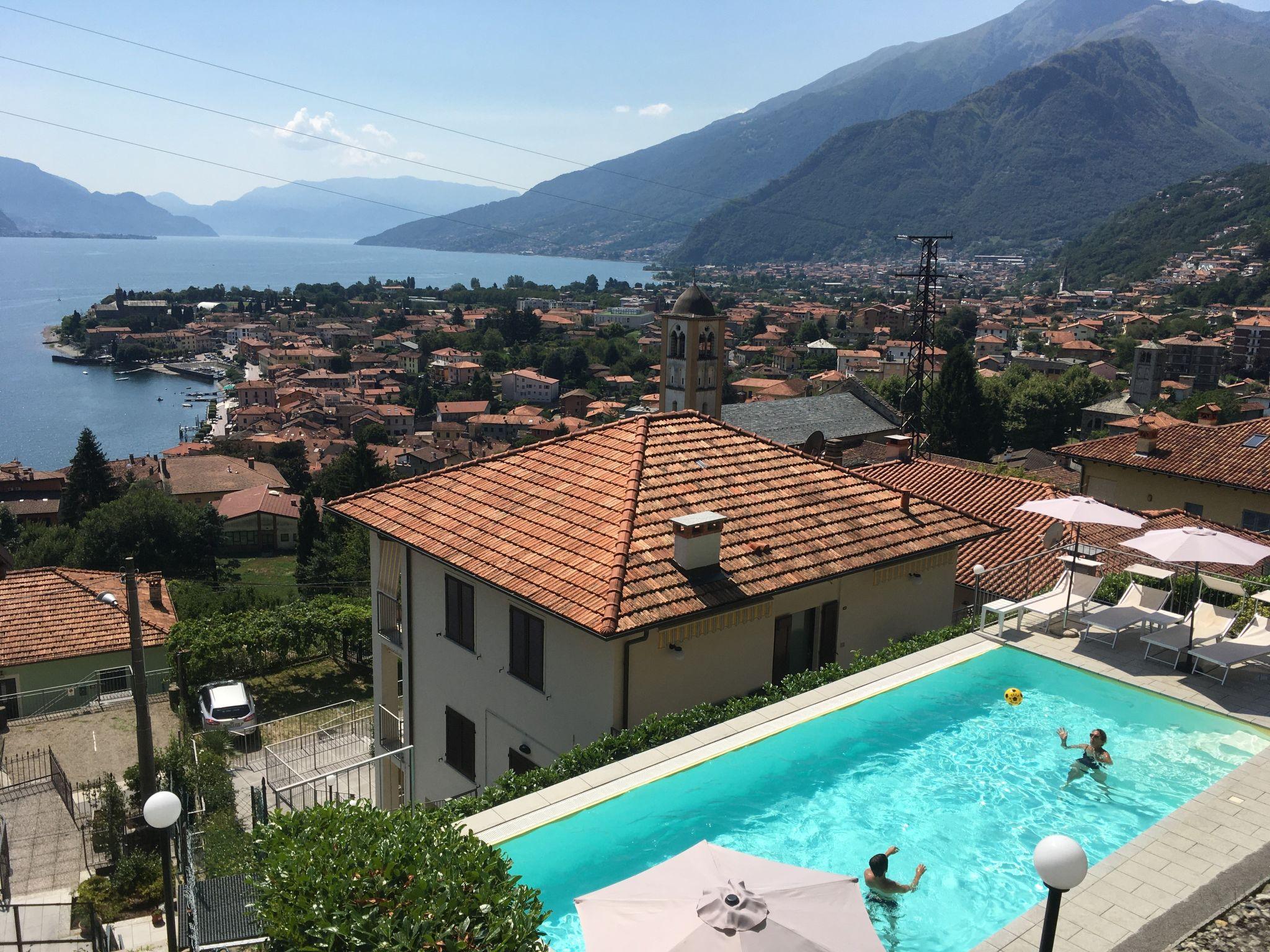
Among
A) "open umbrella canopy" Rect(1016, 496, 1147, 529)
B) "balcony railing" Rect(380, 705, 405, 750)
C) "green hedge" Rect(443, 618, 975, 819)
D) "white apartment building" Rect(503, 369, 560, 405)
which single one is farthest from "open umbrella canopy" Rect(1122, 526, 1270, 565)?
"white apartment building" Rect(503, 369, 560, 405)

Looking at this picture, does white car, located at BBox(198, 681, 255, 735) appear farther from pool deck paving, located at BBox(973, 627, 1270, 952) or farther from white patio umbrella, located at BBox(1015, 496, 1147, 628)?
pool deck paving, located at BBox(973, 627, 1270, 952)

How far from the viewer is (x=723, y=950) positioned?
15.6 feet

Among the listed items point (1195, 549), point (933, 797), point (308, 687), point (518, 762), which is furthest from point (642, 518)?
point (308, 687)

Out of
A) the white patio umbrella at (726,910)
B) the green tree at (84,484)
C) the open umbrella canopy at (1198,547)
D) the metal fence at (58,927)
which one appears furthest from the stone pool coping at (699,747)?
the green tree at (84,484)

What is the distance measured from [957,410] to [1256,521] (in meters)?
39.6

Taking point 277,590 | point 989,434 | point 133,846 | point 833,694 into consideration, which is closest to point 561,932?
point 833,694

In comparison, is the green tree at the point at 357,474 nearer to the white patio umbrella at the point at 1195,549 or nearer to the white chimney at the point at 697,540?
the white chimney at the point at 697,540

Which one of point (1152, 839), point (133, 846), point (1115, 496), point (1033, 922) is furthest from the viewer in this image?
point (1115, 496)

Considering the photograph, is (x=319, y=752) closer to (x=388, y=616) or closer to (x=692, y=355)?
(x=388, y=616)

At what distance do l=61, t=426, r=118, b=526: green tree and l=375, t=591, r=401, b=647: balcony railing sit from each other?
66368 millimetres

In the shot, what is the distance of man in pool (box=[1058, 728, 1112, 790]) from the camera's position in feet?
29.1

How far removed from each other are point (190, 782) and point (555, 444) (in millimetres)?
9521

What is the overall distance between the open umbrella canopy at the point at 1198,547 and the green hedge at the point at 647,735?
3005 millimetres

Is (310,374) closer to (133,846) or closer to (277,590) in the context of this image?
(277,590)
